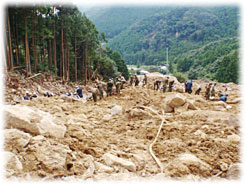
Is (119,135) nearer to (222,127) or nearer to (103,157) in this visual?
(103,157)

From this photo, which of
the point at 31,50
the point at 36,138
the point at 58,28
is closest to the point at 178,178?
the point at 36,138

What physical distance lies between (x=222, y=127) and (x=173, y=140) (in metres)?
1.56

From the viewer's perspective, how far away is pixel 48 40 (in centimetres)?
2281

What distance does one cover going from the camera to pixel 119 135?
4949mm

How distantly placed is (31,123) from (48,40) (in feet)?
72.0

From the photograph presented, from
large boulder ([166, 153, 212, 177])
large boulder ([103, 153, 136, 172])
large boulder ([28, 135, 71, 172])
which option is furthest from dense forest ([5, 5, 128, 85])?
large boulder ([166, 153, 212, 177])

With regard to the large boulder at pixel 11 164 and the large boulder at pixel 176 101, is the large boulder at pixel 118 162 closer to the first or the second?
the large boulder at pixel 11 164

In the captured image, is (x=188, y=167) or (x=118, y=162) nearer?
(x=188, y=167)

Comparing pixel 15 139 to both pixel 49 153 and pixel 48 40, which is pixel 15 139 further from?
pixel 48 40

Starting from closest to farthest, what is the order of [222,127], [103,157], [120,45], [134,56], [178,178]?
[178,178] < [103,157] < [222,127] < [134,56] < [120,45]

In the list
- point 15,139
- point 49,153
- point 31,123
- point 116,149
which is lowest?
point 116,149

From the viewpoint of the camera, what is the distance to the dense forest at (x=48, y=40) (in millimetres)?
16734

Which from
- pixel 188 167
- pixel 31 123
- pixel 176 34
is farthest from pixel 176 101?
pixel 176 34

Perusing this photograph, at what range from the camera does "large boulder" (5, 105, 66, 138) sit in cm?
336
